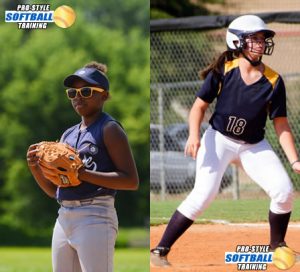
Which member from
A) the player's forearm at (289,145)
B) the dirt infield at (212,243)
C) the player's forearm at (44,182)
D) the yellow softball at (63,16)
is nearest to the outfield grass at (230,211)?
the dirt infield at (212,243)

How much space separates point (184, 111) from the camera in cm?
788

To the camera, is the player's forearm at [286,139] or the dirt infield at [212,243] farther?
the dirt infield at [212,243]

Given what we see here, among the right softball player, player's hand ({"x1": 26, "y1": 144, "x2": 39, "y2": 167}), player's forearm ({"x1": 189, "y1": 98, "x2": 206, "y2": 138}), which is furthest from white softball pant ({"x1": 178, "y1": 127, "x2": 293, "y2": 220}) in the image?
player's hand ({"x1": 26, "y1": 144, "x2": 39, "y2": 167})

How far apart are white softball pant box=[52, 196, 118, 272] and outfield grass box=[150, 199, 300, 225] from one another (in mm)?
1950

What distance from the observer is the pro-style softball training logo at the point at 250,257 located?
5727 millimetres

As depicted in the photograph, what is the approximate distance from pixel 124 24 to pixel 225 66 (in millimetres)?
5552

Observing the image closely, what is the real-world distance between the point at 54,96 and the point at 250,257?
3.91 m

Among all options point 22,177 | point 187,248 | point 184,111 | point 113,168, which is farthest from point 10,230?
point 113,168

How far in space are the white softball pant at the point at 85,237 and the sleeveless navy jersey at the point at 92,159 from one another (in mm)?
42

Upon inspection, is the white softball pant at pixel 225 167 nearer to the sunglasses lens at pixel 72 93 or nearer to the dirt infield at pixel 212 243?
the dirt infield at pixel 212 243

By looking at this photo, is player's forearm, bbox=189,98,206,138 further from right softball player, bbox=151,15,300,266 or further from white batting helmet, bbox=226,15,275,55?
white batting helmet, bbox=226,15,275,55

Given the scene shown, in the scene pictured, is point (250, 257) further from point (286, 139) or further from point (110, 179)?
point (110, 179)

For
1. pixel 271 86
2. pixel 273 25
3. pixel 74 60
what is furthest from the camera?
pixel 74 60

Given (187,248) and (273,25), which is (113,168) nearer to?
(187,248)
